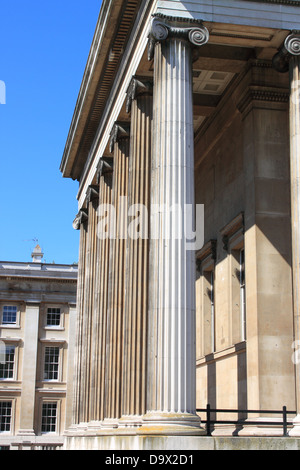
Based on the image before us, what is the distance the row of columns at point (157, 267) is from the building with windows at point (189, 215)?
1.6 inches

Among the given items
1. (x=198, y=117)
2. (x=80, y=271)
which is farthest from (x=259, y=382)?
(x=80, y=271)

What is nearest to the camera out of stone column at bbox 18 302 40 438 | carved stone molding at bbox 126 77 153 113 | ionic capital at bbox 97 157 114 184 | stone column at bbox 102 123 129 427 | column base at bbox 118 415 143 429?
column base at bbox 118 415 143 429

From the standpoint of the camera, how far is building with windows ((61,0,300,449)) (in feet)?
71.1

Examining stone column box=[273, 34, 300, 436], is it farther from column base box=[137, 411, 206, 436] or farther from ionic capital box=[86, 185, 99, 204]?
ionic capital box=[86, 185, 99, 204]

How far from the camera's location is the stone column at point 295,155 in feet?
72.6

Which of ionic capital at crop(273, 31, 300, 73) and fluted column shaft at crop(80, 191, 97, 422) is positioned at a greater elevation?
ionic capital at crop(273, 31, 300, 73)

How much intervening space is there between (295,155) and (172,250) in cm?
510

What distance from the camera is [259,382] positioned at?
1010 inches

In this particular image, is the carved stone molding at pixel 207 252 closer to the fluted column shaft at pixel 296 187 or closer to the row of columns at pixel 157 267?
the row of columns at pixel 157 267

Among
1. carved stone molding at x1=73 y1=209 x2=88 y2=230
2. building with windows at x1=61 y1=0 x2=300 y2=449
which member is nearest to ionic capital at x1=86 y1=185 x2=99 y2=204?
carved stone molding at x1=73 y1=209 x2=88 y2=230

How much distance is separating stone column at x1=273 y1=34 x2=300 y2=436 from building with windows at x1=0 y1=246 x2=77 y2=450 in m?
57.3

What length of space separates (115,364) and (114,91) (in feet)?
40.5
